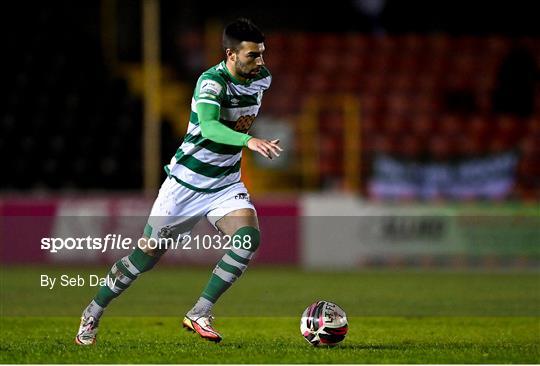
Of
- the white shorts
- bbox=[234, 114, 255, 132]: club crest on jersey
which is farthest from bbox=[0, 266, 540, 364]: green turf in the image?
bbox=[234, 114, 255, 132]: club crest on jersey

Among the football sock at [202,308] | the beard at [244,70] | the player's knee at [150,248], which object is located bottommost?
the football sock at [202,308]

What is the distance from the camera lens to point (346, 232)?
17172 millimetres

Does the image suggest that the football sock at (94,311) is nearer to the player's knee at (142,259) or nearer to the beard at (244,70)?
the player's knee at (142,259)

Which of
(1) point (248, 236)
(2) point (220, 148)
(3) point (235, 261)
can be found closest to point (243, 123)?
(2) point (220, 148)

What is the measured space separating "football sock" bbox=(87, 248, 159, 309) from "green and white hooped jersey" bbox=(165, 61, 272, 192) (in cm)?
57

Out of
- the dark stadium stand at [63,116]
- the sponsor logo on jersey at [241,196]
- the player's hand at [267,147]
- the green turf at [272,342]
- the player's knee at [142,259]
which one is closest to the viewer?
the player's hand at [267,147]

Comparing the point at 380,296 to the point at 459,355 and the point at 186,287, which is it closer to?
the point at 186,287

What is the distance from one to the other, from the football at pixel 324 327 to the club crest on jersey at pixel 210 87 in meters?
1.63

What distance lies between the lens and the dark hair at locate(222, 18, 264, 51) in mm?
7859

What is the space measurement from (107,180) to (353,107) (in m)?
4.29

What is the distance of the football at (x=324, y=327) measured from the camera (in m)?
7.91

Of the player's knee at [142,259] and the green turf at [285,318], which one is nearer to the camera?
the green turf at [285,318]

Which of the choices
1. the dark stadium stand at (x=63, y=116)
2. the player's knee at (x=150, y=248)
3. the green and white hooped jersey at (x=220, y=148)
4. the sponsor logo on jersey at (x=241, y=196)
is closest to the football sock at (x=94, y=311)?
the player's knee at (x=150, y=248)

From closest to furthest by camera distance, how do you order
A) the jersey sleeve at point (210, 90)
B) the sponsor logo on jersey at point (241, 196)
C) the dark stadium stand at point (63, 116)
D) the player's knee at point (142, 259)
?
the jersey sleeve at point (210, 90) → the player's knee at point (142, 259) → the sponsor logo on jersey at point (241, 196) → the dark stadium stand at point (63, 116)
